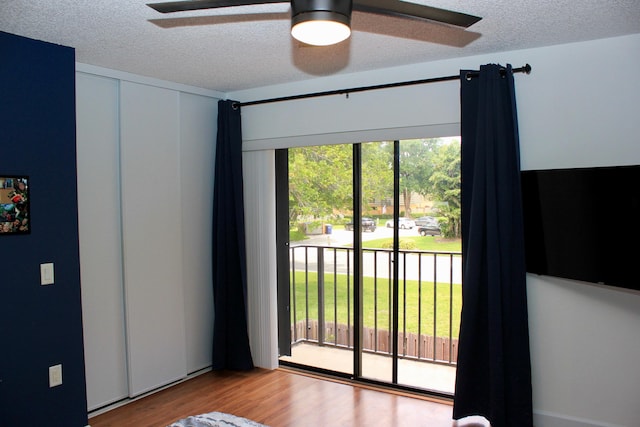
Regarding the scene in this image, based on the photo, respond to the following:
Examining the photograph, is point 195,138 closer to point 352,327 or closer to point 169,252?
point 169,252

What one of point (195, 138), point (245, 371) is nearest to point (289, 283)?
point (245, 371)

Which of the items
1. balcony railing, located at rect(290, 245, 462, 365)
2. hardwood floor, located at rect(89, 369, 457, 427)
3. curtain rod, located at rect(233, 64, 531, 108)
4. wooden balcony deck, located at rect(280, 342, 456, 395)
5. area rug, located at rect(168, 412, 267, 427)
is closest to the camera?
area rug, located at rect(168, 412, 267, 427)

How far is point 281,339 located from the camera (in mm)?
4336

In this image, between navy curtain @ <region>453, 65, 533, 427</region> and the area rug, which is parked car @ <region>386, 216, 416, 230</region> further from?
the area rug

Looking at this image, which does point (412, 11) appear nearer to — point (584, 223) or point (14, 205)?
point (584, 223)

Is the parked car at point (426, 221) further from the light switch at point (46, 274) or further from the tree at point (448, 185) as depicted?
the light switch at point (46, 274)

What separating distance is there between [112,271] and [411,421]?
7.82 feet

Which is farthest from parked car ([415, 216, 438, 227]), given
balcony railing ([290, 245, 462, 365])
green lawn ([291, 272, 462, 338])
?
green lawn ([291, 272, 462, 338])

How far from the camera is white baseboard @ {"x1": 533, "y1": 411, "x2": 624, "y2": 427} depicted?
2.90 m

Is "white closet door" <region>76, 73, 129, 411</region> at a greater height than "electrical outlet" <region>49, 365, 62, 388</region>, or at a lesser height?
greater

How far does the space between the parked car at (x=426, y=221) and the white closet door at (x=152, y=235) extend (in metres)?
1.96

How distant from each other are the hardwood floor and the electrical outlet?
50 cm

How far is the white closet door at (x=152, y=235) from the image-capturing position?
3529mm

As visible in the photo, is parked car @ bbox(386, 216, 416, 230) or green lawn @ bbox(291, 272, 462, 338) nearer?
parked car @ bbox(386, 216, 416, 230)
